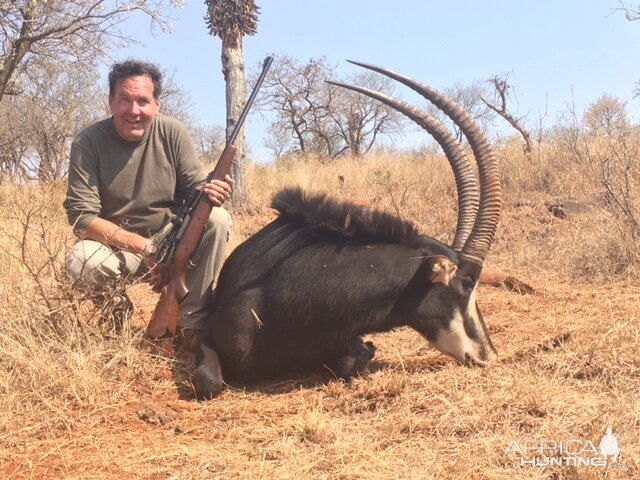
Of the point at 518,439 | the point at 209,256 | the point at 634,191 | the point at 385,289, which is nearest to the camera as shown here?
the point at 518,439

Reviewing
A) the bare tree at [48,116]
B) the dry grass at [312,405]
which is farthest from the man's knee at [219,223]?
the bare tree at [48,116]

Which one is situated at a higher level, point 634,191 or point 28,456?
point 634,191

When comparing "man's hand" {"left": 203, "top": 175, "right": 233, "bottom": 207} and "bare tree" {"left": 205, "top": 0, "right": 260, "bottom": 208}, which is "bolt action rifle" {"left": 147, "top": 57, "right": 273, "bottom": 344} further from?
"bare tree" {"left": 205, "top": 0, "right": 260, "bottom": 208}

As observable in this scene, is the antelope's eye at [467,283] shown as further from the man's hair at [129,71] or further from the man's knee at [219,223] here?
the man's hair at [129,71]

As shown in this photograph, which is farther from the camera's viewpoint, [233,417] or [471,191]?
[471,191]

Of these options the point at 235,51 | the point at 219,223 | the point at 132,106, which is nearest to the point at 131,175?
the point at 132,106

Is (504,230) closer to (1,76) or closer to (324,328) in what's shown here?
(324,328)

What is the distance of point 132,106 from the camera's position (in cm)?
366

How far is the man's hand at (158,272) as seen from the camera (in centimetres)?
348

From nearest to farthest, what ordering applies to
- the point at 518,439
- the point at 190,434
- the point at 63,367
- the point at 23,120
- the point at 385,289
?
the point at 518,439 → the point at 190,434 → the point at 63,367 → the point at 385,289 → the point at 23,120

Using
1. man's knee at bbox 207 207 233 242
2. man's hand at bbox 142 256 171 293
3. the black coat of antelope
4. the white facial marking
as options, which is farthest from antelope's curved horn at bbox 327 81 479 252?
man's hand at bbox 142 256 171 293

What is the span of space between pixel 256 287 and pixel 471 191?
4.31 ft

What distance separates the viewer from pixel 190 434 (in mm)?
2639

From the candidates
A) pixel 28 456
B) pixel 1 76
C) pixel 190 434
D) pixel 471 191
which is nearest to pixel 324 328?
pixel 190 434
